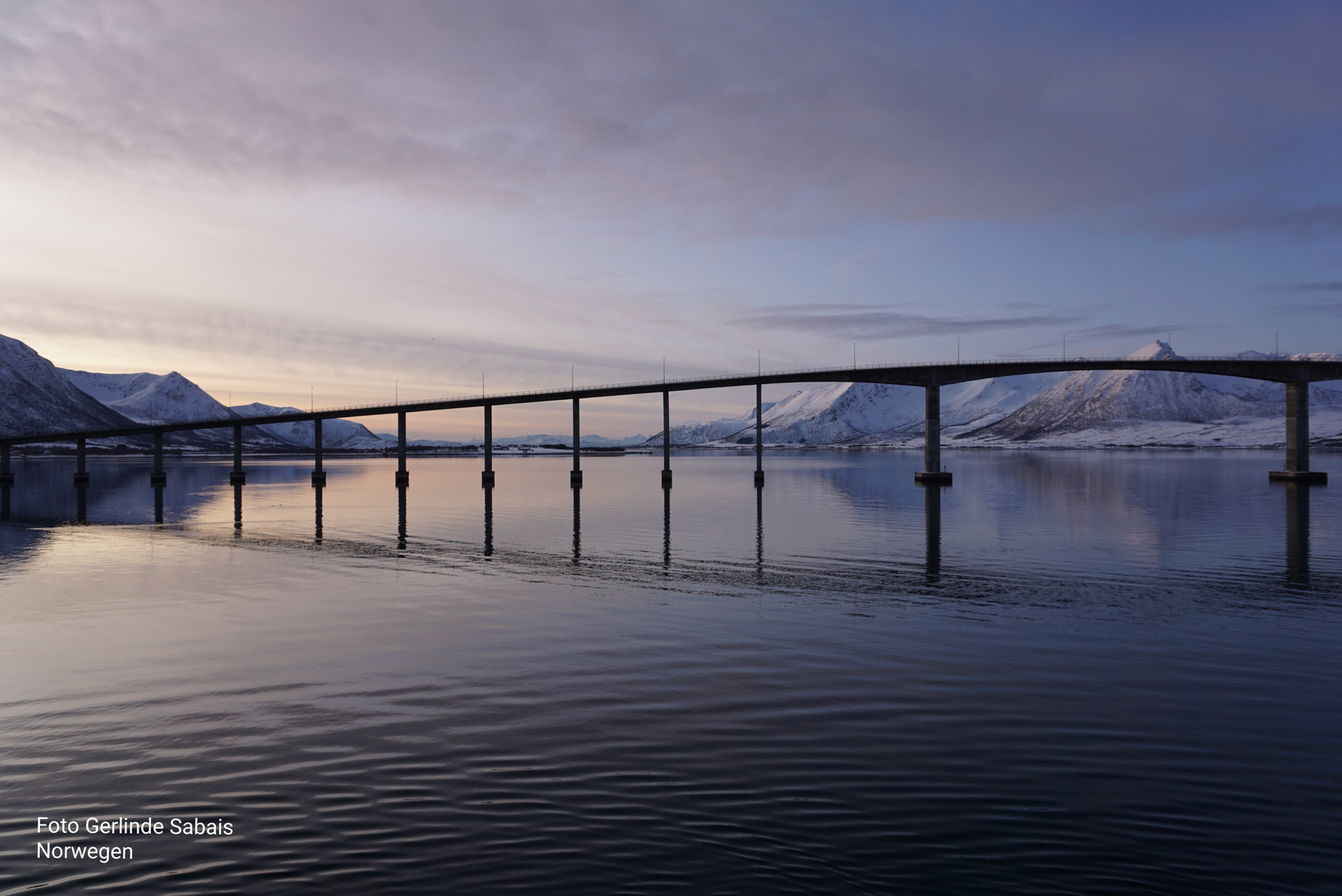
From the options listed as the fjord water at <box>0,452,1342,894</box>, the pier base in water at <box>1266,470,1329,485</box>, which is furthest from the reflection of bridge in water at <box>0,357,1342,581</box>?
the fjord water at <box>0,452,1342,894</box>

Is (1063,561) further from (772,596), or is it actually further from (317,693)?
(317,693)

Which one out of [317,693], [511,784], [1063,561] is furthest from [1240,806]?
[1063,561]

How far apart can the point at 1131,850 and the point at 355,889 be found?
942 cm

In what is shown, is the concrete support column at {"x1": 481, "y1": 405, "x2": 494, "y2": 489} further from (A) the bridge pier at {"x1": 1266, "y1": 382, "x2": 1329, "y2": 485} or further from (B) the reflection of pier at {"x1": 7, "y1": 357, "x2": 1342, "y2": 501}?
(A) the bridge pier at {"x1": 1266, "y1": 382, "x2": 1329, "y2": 485}

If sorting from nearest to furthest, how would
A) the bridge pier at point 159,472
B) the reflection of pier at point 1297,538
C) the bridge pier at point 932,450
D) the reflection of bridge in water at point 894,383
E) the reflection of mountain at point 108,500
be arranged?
1. the reflection of pier at point 1297,538
2. the reflection of mountain at point 108,500
3. the reflection of bridge in water at point 894,383
4. the bridge pier at point 932,450
5. the bridge pier at point 159,472

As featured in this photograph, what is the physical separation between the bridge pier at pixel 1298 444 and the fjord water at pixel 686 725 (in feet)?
264

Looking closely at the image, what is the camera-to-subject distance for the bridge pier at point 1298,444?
101500mm

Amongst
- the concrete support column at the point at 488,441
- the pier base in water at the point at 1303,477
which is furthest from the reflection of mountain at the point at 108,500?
the pier base in water at the point at 1303,477

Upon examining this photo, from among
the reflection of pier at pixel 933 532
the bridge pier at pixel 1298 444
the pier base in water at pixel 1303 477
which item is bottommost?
the reflection of pier at pixel 933 532

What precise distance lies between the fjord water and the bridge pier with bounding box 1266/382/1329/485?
264 ft

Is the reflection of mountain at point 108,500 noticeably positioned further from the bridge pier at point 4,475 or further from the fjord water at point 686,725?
the fjord water at point 686,725

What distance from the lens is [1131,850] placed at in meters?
9.93

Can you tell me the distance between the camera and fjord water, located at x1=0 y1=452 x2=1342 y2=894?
385 inches

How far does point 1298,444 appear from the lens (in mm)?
104125
